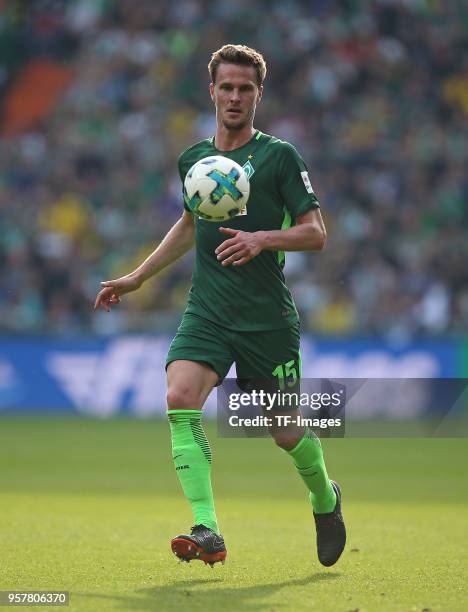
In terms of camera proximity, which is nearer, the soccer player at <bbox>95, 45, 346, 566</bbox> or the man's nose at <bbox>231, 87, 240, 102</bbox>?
the soccer player at <bbox>95, 45, 346, 566</bbox>

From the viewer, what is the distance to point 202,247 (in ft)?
19.5

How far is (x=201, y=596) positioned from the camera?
498 cm

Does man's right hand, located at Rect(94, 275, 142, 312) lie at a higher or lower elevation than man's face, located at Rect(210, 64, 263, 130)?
lower

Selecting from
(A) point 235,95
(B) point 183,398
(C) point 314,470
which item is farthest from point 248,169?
(C) point 314,470

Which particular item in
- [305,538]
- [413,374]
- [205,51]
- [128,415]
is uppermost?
[205,51]

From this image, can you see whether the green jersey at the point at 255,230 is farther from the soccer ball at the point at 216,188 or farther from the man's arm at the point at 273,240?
the soccer ball at the point at 216,188

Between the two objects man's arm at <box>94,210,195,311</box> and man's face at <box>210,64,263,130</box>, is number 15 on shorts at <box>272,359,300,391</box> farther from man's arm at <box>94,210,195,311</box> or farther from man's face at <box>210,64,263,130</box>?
man's face at <box>210,64,263,130</box>

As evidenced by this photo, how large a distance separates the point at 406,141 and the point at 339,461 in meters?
8.38

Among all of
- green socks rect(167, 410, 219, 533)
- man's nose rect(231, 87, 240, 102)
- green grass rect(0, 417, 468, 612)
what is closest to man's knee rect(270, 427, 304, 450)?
green socks rect(167, 410, 219, 533)

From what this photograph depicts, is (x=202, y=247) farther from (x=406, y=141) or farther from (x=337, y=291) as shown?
(x=406, y=141)

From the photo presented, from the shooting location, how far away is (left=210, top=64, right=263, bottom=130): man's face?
579cm

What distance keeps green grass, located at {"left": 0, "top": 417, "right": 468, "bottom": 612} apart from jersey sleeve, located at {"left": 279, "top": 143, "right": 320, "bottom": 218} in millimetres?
1758

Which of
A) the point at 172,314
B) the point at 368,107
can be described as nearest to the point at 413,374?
the point at 172,314

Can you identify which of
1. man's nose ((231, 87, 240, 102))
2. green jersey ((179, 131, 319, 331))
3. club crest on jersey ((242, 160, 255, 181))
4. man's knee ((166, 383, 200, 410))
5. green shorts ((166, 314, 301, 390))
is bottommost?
man's knee ((166, 383, 200, 410))
